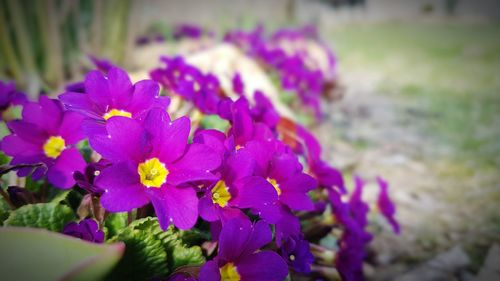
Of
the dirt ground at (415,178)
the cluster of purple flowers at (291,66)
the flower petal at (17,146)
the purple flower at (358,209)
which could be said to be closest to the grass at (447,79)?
the dirt ground at (415,178)

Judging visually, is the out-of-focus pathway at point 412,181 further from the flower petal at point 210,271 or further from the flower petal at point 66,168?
the flower petal at point 66,168

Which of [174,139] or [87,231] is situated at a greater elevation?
[174,139]

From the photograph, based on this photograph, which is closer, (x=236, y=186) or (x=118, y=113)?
(x=236, y=186)

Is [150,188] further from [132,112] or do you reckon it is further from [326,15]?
[326,15]

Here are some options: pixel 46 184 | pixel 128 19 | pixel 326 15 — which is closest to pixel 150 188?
pixel 46 184

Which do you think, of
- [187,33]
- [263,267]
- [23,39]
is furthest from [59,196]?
[187,33]

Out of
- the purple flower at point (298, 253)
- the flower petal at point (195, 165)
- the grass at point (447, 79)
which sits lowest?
the grass at point (447, 79)

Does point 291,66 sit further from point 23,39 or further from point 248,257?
point 248,257

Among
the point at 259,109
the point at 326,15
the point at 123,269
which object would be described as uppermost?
the point at 259,109
